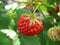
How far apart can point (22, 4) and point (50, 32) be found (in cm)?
15

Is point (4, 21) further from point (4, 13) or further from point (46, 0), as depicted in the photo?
point (46, 0)

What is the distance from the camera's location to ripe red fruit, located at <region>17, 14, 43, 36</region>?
725 millimetres

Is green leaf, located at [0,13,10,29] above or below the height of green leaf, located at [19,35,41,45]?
above

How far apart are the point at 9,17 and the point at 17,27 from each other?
0.05m

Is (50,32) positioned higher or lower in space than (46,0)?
lower

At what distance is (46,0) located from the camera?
2.68ft

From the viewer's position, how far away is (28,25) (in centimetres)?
72

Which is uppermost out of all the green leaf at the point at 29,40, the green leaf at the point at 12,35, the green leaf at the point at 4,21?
the green leaf at the point at 4,21

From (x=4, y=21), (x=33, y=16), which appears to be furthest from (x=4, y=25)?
(x=33, y=16)

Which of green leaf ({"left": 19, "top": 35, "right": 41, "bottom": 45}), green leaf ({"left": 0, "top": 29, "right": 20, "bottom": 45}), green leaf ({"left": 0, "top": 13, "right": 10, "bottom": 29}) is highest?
green leaf ({"left": 0, "top": 13, "right": 10, "bottom": 29})

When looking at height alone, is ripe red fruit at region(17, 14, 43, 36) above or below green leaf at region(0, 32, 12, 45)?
above

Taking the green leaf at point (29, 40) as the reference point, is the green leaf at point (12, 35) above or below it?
above

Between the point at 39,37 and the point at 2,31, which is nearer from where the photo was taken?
the point at 2,31

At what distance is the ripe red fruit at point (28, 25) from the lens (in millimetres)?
725
